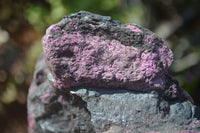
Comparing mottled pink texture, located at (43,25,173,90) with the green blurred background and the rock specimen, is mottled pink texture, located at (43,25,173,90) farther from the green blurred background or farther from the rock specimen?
the green blurred background

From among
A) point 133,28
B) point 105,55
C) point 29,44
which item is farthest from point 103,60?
point 29,44

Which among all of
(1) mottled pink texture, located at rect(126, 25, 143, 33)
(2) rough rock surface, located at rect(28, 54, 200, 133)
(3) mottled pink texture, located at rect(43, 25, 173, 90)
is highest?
(1) mottled pink texture, located at rect(126, 25, 143, 33)

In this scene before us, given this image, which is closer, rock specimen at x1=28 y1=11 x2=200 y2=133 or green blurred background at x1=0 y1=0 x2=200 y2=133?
rock specimen at x1=28 y1=11 x2=200 y2=133

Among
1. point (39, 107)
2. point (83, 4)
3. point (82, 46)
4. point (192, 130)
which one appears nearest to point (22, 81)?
point (83, 4)

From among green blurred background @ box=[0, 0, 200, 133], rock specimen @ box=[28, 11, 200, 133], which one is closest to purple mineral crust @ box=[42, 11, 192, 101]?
rock specimen @ box=[28, 11, 200, 133]

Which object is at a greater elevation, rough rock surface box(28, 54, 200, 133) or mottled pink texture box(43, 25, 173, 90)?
mottled pink texture box(43, 25, 173, 90)

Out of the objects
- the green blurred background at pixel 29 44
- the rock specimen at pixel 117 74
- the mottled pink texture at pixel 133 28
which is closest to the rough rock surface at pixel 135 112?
the rock specimen at pixel 117 74

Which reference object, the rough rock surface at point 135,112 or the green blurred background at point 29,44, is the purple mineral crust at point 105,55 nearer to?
the rough rock surface at point 135,112

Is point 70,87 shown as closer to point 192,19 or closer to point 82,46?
point 82,46
